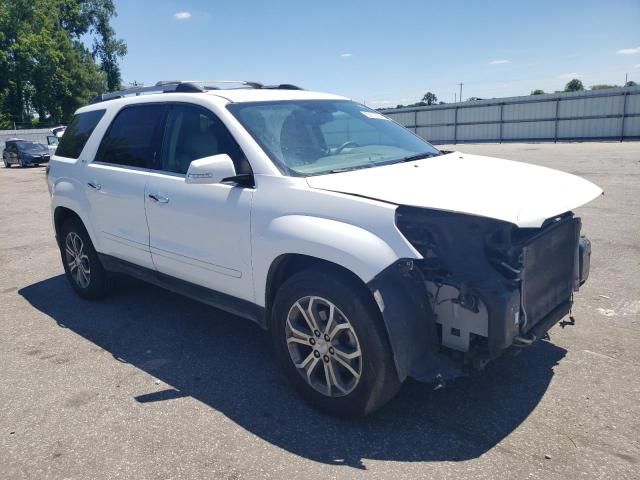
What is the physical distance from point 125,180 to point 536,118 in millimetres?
33693

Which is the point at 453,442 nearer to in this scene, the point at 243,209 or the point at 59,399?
the point at 243,209

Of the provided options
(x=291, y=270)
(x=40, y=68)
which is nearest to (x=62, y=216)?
(x=291, y=270)

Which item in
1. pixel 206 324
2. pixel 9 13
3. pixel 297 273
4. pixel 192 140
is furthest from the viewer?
pixel 9 13

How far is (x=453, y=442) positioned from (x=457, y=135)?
3663 centimetres

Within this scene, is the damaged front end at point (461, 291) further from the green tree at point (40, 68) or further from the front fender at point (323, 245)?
the green tree at point (40, 68)

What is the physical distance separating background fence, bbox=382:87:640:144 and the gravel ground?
97.8 ft

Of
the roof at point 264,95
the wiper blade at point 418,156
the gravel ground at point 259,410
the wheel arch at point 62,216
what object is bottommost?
the gravel ground at point 259,410

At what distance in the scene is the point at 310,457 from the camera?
2873mm

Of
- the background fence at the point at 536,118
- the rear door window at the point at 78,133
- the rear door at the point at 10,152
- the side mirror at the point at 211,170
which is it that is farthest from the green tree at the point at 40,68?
the side mirror at the point at 211,170

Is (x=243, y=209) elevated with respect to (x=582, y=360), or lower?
elevated

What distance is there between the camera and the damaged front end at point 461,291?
282cm

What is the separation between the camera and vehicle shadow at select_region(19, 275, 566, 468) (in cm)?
296

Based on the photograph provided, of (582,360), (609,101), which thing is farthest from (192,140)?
(609,101)

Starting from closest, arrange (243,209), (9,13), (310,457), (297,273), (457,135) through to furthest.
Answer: (310,457), (297,273), (243,209), (457,135), (9,13)
